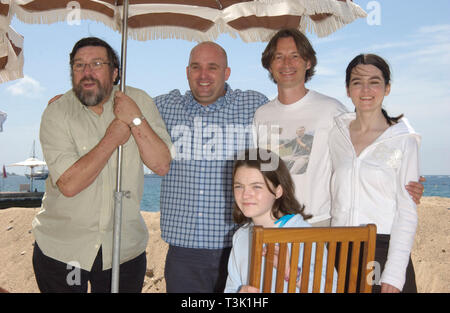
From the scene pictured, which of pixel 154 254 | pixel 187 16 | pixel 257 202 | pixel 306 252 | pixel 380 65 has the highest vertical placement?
pixel 187 16

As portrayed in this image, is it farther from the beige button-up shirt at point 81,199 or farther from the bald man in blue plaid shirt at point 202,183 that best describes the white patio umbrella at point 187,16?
the bald man in blue plaid shirt at point 202,183

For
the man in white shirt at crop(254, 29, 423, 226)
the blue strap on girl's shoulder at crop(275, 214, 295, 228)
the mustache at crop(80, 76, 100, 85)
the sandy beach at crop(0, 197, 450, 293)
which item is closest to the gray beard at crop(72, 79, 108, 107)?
the mustache at crop(80, 76, 100, 85)

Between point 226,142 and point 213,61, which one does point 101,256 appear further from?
point 213,61

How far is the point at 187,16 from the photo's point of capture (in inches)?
123

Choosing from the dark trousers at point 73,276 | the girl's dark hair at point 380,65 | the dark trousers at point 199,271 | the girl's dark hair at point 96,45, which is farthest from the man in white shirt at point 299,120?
the dark trousers at point 73,276

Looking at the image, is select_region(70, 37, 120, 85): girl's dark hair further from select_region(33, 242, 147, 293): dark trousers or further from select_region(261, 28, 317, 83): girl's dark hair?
select_region(33, 242, 147, 293): dark trousers

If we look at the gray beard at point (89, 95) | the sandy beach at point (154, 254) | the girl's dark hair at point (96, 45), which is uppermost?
the girl's dark hair at point (96, 45)

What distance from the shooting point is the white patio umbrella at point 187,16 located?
8.21 feet

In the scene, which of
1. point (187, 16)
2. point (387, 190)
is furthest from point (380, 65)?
point (187, 16)

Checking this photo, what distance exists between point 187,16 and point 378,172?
1.88 metres

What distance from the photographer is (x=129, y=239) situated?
100 inches

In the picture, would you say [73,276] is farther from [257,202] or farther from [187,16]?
[187,16]

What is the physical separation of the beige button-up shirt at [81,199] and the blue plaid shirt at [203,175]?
319mm
